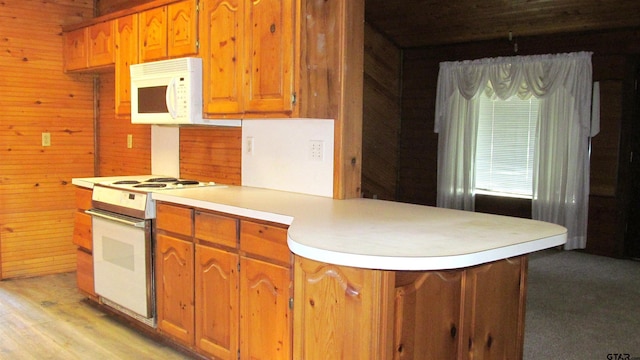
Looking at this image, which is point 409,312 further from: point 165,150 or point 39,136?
point 39,136

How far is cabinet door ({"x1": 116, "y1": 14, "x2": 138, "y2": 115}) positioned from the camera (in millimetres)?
3881

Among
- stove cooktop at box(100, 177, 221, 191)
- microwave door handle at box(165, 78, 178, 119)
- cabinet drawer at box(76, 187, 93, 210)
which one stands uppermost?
microwave door handle at box(165, 78, 178, 119)

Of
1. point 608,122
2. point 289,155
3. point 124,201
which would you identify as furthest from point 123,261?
point 608,122

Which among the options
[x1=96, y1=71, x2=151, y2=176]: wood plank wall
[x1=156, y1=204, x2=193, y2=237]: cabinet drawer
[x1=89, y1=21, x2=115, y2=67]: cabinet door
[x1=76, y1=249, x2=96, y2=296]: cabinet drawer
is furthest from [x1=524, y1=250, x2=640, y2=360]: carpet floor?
[x1=89, y1=21, x2=115, y2=67]: cabinet door

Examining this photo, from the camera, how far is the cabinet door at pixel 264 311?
2.45m

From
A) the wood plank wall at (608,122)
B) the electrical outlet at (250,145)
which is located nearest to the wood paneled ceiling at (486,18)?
the wood plank wall at (608,122)

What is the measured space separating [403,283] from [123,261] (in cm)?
217

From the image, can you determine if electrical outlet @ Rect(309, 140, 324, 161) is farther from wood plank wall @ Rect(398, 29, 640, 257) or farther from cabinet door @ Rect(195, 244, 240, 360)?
wood plank wall @ Rect(398, 29, 640, 257)

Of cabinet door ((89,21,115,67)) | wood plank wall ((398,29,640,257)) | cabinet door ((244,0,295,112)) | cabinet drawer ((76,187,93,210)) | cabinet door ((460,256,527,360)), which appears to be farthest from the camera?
wood plank wall ((398,29,640,257))

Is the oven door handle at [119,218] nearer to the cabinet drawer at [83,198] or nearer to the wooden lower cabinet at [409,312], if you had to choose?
the cabinet drawer at [83,198]

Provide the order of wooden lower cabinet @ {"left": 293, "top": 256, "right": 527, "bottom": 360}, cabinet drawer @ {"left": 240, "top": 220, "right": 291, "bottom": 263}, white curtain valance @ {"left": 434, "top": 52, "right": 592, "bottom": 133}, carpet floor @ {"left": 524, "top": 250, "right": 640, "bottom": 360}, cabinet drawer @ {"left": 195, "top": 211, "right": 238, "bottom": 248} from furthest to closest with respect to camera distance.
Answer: white curtain valance @ {"left": 434, "top": 52, "right": 592, "bottom": 133} → carpet floor @ {"left": 524, "top": 250, "right": 640, "bottom": 360} → cabinet drawer @ {"left": 195, "top": 211, "right": 238, "bottom": 248} → cabinet drawer @ {"left": 240, "top": 220, "right": 291, "bottom": 263} → wooden lower cabinet @ {"left": 293, "top": 256, "right": 527, "bottom": 360}

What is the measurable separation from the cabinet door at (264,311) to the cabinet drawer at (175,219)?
48 cm

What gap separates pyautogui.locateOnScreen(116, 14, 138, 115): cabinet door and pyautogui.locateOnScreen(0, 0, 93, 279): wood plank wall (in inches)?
37.5

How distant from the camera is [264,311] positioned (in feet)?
8.39
